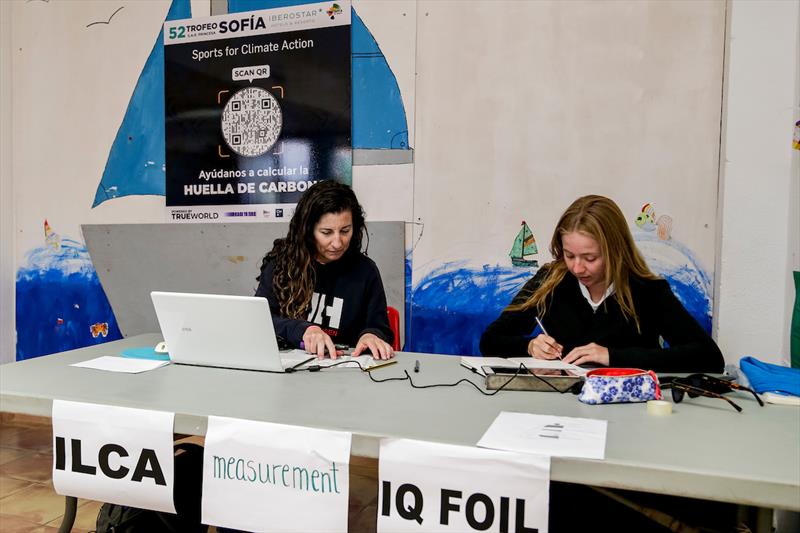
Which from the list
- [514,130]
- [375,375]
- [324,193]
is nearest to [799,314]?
[514,130]

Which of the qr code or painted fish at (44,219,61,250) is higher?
the qr code

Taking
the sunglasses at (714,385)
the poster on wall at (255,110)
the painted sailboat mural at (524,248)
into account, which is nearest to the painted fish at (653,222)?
the painted sailboat mural at (524,248)

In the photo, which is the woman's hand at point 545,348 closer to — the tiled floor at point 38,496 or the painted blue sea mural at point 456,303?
the tiled floor at point 38,496

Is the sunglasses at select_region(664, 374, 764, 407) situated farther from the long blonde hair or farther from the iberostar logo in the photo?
the iberostar logo

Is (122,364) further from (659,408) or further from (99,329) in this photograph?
(99,329)

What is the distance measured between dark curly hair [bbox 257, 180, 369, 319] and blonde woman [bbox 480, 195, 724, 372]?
672mm

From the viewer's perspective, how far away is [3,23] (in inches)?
145

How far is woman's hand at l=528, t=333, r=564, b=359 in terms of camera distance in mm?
1752

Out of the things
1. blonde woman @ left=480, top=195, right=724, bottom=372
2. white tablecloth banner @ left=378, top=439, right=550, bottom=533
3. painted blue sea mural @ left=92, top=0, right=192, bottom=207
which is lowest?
white tablecloth banner @ left=378, top=439, right=550, bottom=533

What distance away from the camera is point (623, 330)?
1925 mm

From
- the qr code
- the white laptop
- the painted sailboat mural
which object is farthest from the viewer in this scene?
the qr code

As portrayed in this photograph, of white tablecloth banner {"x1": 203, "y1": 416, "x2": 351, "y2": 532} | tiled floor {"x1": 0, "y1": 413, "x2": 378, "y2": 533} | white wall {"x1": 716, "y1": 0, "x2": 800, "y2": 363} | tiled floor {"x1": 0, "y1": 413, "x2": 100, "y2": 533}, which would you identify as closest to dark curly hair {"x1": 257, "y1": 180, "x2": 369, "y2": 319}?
tiled floor {"x1": 0, "y1": 413, "x2": 378, "y2": 533}

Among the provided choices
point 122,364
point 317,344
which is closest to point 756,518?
point 317,344

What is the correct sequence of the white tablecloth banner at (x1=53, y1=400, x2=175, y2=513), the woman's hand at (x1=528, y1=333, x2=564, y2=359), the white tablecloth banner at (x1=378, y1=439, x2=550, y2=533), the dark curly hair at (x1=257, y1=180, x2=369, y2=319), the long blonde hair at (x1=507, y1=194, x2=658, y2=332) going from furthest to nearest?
the dark curly hair at (x1=257, y1=180, x2=369, y2=319) < the long blonde hair at (x1=507, y1=194, x2=658, y2=332) < the woman's hand at (x1=528, y1=333, x2=564, y2=359) < the white tablecloth banner at (x1=53, y1=400, x2=175, y2=513) < the white tablecloth banner at (x1=378, y1=439, x2=550, y2=533)
